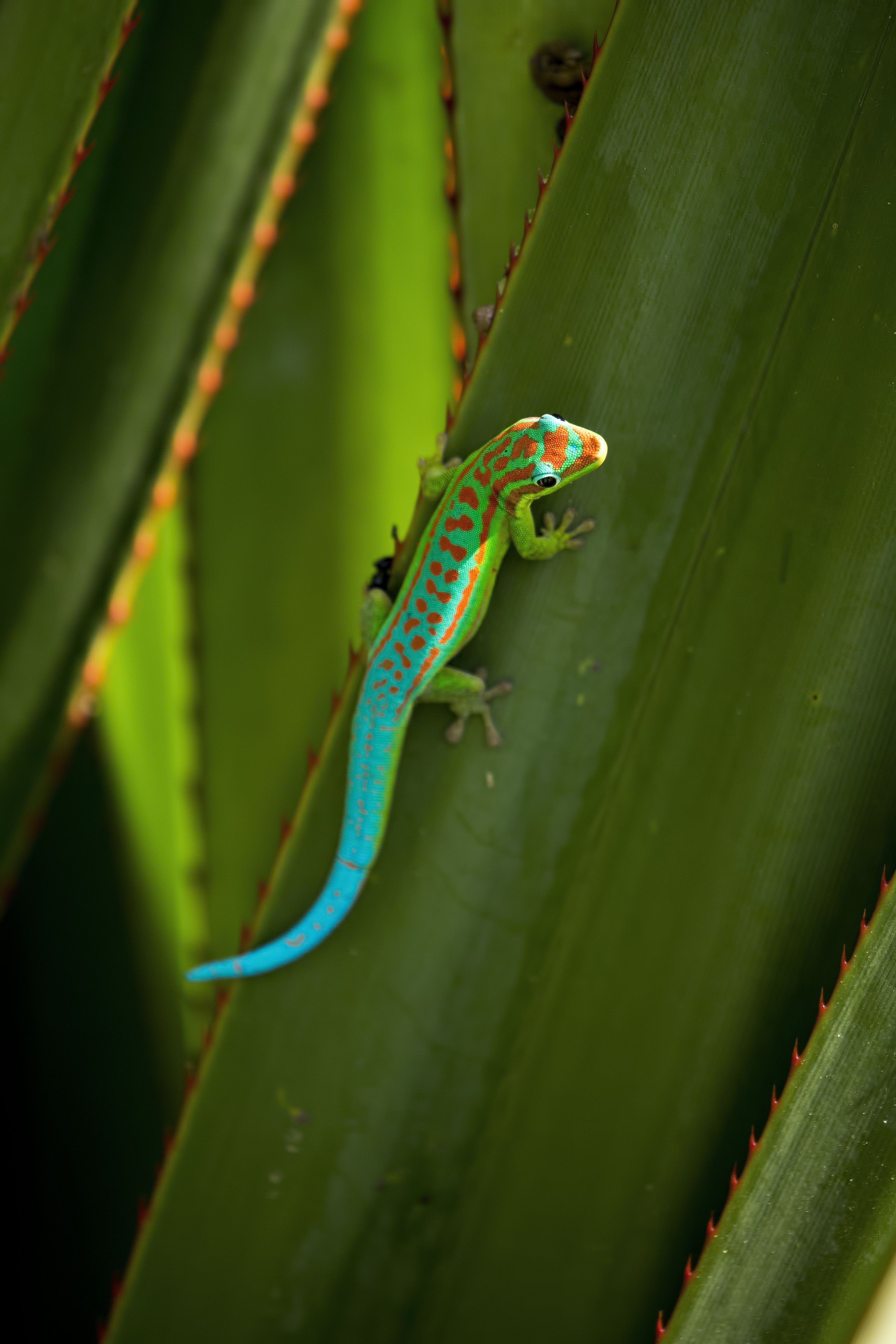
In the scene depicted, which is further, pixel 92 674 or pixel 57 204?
pixel 92 674

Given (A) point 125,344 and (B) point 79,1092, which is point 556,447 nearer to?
(A) point 125,344

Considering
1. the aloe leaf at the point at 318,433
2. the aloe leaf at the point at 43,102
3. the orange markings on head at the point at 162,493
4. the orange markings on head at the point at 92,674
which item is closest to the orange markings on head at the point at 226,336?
the aloe leaf at the point at 318,433

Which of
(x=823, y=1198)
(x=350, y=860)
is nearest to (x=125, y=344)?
(x=350, y=860)

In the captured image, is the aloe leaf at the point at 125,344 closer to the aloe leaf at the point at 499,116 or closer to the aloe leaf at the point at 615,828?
the aloe leaf at the point at 499,116

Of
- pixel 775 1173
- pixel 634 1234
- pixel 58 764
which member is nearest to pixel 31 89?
pixel 58 764

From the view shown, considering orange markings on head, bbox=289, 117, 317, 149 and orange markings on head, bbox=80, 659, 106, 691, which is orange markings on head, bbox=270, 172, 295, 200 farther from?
orange markings on head, bbox=80, 659, 106, 691

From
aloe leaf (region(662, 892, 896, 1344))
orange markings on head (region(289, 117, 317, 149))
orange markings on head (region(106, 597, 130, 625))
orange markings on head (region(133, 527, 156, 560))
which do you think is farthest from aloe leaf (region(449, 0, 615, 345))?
aloe leaf (region(662, 892, 896, 1344))

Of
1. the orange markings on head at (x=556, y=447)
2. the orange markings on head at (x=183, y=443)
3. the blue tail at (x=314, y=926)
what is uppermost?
the orange markings on head at (x=556, y=447)
